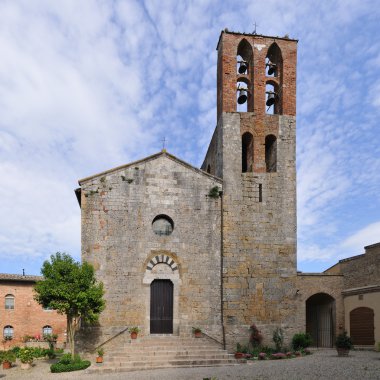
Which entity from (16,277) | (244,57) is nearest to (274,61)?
(244,57)

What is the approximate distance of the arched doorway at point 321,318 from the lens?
21958 millimetres

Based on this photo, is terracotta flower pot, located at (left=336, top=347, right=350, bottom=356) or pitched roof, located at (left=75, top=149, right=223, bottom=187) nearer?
terracotta flower pot, located at (left=336, top=347, right=350, bottom=356)

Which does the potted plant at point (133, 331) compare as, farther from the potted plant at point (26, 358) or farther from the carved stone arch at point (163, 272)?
the potted plant at point (26, 358)

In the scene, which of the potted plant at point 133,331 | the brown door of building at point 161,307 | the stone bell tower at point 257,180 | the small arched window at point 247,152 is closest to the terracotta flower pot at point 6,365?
the potted plant at point 133,331

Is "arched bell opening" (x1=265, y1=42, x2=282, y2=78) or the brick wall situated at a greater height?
"arched bell opening" (x1=265, y1=42, x2=282, y2=78)

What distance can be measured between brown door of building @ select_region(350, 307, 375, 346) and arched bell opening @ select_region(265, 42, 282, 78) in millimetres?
11719

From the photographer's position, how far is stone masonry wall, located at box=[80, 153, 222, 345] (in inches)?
695

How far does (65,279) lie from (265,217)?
879cm

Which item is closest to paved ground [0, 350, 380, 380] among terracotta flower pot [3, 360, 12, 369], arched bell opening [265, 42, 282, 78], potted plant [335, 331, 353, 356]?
terracotta flower pot [3, 360, 12, 369]

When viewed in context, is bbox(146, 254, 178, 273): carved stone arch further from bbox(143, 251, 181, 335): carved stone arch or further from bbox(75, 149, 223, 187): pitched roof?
bbox(75, 149, 223, 187): pitched roof

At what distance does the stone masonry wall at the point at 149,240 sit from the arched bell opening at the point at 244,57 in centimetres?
602

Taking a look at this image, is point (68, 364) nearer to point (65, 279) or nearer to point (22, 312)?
point (65, 279)

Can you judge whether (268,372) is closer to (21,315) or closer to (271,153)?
(271,153)

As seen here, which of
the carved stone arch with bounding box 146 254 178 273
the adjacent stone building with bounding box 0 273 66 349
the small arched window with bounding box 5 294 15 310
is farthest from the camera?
the small arched window with bounding box 5 294 15 310
